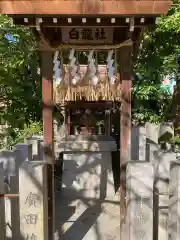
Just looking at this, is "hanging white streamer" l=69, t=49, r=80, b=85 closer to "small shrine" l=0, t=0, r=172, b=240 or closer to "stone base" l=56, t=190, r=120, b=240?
"small shrine" l=0, t=0, r=172, b=240

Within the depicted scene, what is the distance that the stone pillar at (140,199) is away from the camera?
14.2 feet

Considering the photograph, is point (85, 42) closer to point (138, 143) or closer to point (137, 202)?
point (137, 202)

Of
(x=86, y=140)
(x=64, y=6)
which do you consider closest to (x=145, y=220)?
(x=64, y=6)

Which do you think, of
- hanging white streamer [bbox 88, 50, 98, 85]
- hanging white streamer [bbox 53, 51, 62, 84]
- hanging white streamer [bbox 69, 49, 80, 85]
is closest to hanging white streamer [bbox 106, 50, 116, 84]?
hanging white streamer [bbox 88, 50, 98, 85]

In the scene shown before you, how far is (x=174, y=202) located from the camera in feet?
13.2

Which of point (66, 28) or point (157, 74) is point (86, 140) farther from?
point (157, 74)

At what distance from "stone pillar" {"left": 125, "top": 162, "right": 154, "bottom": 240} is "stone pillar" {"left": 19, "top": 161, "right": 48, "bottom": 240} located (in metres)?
1.30

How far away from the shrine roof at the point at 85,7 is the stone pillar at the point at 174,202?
7.21 feet

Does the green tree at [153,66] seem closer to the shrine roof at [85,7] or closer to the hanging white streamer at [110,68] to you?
the hanging white streamer at [110,68]

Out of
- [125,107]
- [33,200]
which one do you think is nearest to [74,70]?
[125,107]

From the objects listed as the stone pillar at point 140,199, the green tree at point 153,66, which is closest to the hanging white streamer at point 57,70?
the stone pillar at point 140,199

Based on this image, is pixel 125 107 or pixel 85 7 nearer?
pixel 85 7

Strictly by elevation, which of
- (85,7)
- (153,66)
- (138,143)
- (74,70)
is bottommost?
(138,143)

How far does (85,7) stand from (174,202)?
2.98 m
